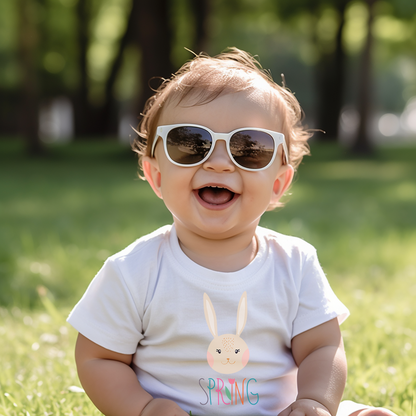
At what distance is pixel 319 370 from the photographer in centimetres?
183

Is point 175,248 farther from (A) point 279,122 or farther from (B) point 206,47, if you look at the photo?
(B) point 206,47

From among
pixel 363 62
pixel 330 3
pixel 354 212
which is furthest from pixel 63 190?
pixel 330 3

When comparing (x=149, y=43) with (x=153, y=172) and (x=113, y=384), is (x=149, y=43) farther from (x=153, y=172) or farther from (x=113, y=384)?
(x=113, y=384)

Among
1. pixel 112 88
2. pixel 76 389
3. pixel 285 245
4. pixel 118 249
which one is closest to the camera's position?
pixel 285 245

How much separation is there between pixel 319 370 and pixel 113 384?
669 mm

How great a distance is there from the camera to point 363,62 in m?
14.3

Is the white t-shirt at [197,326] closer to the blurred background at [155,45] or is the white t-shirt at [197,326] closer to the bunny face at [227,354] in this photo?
the bunny face at [227,354]

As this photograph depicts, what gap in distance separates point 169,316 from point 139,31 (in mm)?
→ 13456

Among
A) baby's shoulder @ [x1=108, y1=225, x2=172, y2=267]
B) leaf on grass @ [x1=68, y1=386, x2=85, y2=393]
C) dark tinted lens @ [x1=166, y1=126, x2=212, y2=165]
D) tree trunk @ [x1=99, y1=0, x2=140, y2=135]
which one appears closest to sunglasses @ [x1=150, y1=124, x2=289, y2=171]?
dark tinted lens @ [x1=166, y1=126, x2=212, y2=165]

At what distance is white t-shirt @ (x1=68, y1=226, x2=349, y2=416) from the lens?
1.82 metres

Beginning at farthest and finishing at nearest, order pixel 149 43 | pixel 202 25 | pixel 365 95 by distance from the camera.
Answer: pixel 202 25 → pixel 365 95 → pixel 149 43

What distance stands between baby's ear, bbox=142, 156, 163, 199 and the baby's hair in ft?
0.12

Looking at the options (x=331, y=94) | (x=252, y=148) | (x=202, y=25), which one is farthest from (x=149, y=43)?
(x=252, y=148)

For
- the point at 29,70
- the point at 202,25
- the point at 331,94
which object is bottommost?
the point at 331,94
